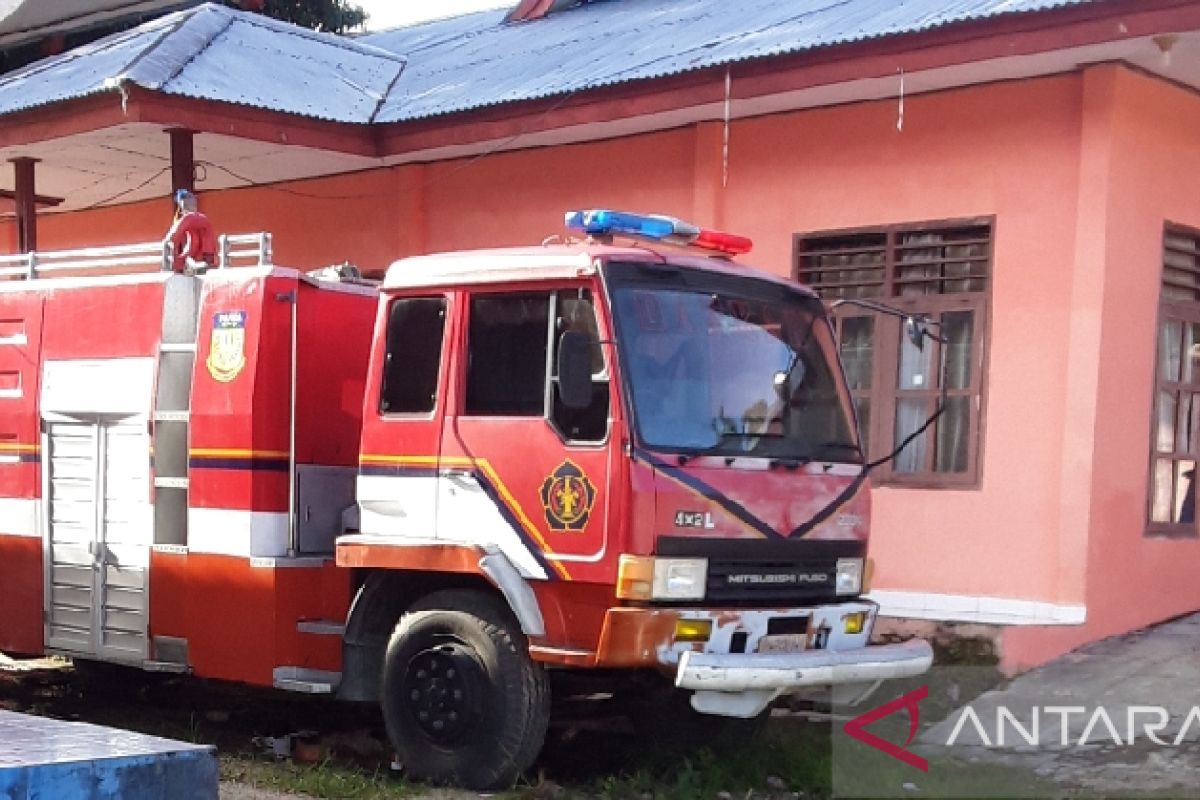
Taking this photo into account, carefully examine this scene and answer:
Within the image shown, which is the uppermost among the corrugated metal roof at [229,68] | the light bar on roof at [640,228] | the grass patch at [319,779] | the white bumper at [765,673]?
the corrugated metal roof at [229,68]

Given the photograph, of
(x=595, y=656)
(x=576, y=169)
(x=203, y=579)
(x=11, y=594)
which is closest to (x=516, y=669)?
(x=595, y=656)

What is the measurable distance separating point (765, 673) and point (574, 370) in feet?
4.91

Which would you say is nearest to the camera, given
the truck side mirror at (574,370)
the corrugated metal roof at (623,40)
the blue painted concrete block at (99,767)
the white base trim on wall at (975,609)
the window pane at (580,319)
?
the blue painted concrete block at (99,767)

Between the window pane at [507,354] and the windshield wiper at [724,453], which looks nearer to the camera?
the windshield wiper at [724,453]

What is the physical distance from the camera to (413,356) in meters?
6.77

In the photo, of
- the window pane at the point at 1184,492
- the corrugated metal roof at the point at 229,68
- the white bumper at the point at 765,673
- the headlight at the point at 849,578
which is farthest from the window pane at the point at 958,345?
the corrugated metal roof at the point at 229,68

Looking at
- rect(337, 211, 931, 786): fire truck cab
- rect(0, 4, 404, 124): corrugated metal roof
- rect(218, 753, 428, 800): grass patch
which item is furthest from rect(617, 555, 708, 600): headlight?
rect(0, 4, 404, 124): corrugated metal roof

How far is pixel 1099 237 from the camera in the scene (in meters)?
9.10

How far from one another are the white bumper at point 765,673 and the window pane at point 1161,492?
4.09 metres

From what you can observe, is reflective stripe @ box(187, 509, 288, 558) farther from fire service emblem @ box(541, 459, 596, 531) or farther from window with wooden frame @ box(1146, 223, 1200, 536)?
window with wooden frame @ box(1146, 223, 1200, 536)

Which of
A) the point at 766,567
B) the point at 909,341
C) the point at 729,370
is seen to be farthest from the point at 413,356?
the point at 909,341

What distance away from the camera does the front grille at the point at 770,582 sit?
20.1 ft

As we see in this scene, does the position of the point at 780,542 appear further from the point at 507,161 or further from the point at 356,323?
the point at 507,161

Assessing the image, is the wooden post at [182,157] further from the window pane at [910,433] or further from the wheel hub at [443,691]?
the wheel hub at [443,691]
